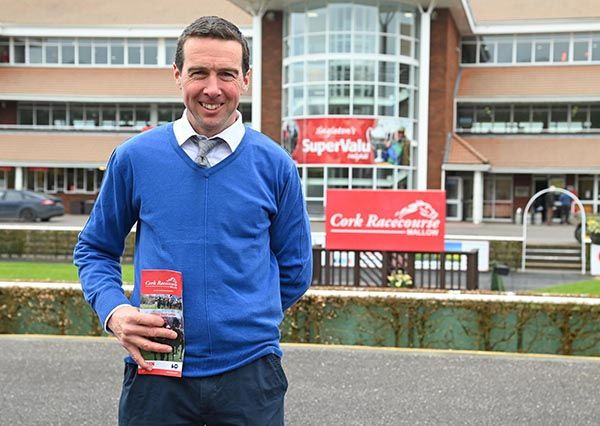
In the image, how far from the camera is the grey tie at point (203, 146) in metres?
2.33

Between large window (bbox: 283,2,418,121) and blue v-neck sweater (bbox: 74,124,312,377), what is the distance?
28662 mm

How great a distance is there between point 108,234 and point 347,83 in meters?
28.8

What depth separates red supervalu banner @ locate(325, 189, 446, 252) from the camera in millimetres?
13469

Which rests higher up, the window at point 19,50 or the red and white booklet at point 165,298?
the window at point 19,50

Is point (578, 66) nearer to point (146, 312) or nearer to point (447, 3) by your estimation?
point (447, 3)

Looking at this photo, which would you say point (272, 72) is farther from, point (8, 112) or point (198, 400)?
point (198, 400)

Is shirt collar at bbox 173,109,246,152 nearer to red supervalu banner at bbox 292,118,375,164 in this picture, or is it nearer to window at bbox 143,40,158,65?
red supervalu banner at bbox 292,118,375,164

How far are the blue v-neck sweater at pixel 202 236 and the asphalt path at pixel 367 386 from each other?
8.91 feet

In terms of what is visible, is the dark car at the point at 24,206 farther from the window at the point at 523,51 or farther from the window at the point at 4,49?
the window at the point at 523,51

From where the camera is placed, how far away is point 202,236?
7.52 feet

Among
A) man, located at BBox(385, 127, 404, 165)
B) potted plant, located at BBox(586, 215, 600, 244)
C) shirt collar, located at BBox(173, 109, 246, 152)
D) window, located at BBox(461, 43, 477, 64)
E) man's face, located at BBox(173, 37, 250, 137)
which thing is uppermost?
window, located at BBox(461, 43, 477, 64)

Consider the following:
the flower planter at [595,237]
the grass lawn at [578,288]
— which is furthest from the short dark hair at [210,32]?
the flower planter at [595,237]

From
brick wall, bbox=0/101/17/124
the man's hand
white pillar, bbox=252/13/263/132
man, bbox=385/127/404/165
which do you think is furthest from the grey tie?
brick wall, bbox=0/101/17/124

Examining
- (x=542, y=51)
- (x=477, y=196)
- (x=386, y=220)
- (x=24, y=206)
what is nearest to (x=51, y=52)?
(x=24, y=206)
